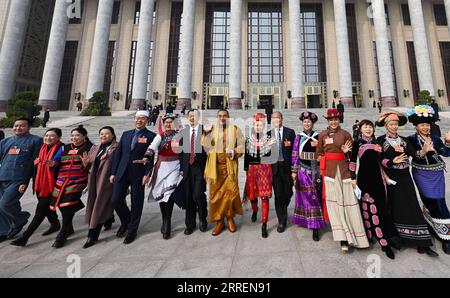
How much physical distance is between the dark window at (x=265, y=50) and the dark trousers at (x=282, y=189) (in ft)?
86.3

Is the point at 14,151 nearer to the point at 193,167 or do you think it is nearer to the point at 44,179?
the point at 44,179

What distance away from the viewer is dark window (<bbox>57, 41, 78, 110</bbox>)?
28.8 m

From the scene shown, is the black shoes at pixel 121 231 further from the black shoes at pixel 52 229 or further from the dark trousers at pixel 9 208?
the dark trousers at pixel 9 208

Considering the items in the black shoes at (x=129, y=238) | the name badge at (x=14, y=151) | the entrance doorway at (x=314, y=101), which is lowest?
the entrance doorway at (x=314, y=101)

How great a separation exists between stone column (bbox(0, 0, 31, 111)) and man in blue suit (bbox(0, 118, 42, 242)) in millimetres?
27035

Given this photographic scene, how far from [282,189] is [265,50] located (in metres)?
28.4

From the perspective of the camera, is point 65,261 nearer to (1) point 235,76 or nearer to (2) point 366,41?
(1) point 235,76

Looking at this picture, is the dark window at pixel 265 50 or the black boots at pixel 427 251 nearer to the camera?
the black boots at pixel 427 251

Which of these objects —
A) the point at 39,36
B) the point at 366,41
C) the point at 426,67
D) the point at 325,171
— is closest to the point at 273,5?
the point at 366,41

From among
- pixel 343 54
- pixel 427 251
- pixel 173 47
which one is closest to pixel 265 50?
pixel 343 54

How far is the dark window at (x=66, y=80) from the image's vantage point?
94.5 feet

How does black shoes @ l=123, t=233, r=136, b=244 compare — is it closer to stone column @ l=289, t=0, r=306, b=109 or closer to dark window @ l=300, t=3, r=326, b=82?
stone column @ l=289, t=0, r=306, b=109

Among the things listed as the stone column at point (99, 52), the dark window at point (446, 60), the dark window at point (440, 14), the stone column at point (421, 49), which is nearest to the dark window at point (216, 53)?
the stone column at point (99, 52)

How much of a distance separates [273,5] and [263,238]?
1324 inches
